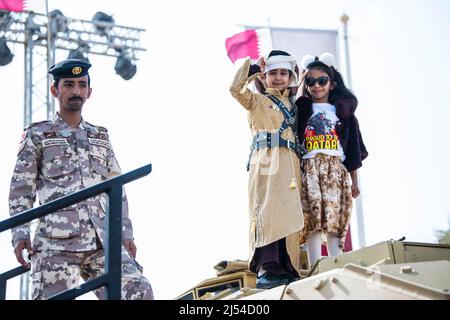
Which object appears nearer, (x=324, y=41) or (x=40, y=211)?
(x=40, y=211)

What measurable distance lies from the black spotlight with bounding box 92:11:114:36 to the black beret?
12420 mm

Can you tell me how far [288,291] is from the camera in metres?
5.49

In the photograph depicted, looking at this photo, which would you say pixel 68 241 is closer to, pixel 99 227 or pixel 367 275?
pixel 99 227

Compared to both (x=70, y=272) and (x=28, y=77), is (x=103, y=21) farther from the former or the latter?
(x=70, y=272)

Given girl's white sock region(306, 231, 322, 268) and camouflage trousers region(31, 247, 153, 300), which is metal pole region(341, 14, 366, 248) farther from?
camouflage trousers region(31, 247, 153, 300)

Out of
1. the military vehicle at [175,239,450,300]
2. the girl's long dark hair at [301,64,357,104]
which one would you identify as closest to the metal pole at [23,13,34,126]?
the girl's long dark hair at [301,64,357,104]

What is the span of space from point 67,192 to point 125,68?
1265 centimetres

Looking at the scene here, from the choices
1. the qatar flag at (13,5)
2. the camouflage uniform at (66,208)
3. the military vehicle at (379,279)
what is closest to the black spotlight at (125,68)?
the qatar flag at (13,5)

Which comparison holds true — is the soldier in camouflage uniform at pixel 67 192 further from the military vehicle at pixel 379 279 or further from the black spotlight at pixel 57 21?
the black spotlight at pixel 57 21

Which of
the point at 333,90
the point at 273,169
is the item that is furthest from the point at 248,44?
the point at 273,169

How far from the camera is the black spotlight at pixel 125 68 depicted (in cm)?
1930

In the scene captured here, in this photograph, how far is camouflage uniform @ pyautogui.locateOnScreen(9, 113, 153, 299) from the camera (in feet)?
21.2
